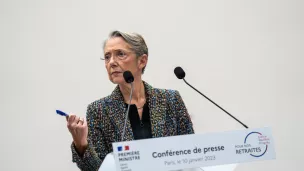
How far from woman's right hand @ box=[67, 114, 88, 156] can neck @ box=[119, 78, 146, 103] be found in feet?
1.31

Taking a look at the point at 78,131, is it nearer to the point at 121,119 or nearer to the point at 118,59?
the point at 121,119

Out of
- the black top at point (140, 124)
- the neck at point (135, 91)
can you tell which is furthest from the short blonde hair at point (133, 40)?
the black top at point (140, 124)

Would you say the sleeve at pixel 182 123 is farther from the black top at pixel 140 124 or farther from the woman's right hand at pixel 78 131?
the woman's right hand at pixel 78 131

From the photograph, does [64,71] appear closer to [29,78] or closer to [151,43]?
[29,78]

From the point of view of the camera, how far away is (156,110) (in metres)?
2.09

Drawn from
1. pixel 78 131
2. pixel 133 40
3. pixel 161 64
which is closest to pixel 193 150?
pixel 78 131

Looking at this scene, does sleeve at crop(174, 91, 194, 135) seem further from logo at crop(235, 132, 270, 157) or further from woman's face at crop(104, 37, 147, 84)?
logo at crop(235, 132, 270, 157)

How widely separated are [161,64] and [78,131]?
51.7 inches

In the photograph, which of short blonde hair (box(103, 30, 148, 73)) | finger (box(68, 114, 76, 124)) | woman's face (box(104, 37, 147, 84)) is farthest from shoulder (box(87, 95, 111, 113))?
finger (box(68, 114, 76, 124))

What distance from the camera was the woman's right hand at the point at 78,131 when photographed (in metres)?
1.70

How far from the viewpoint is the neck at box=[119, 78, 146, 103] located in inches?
83.0

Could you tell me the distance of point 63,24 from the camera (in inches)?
110

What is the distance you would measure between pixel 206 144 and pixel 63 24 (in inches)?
60.1

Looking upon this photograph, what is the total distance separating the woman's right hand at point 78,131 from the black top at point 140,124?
1.04 feet
